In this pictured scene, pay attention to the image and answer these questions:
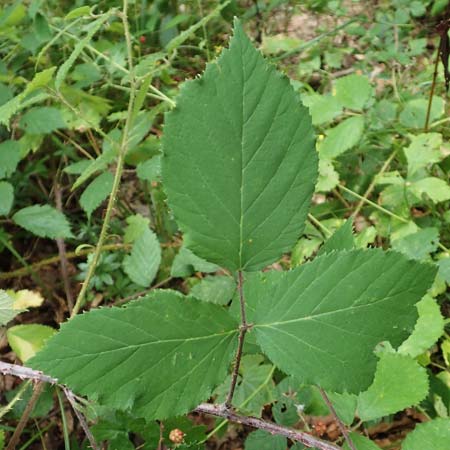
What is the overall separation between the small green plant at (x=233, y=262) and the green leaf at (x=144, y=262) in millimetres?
811

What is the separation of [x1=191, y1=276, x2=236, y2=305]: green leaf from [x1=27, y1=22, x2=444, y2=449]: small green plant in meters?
0.73

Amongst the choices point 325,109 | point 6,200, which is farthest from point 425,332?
point 6,200

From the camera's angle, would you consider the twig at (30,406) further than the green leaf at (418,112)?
No

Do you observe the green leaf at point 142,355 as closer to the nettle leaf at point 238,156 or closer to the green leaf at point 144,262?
the nettle leaf at point 238,156

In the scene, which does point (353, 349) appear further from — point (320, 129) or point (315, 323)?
point (320, 129)

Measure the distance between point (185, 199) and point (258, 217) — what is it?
0.30 feet

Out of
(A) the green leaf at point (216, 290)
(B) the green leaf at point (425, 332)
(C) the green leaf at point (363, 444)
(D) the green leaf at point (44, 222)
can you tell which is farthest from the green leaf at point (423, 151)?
(D) the green leaf at point (44, 222)

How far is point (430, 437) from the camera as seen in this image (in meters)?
0.95

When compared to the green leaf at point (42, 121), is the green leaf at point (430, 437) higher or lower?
lower

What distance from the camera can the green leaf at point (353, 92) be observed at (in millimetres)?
1848

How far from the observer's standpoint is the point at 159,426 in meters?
1.01

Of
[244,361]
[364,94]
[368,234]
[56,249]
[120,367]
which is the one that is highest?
[120,367]

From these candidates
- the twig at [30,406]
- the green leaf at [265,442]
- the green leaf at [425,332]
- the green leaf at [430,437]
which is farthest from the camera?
the green leaf at [425,332]

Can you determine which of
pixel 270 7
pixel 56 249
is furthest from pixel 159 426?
pixel 270 7
